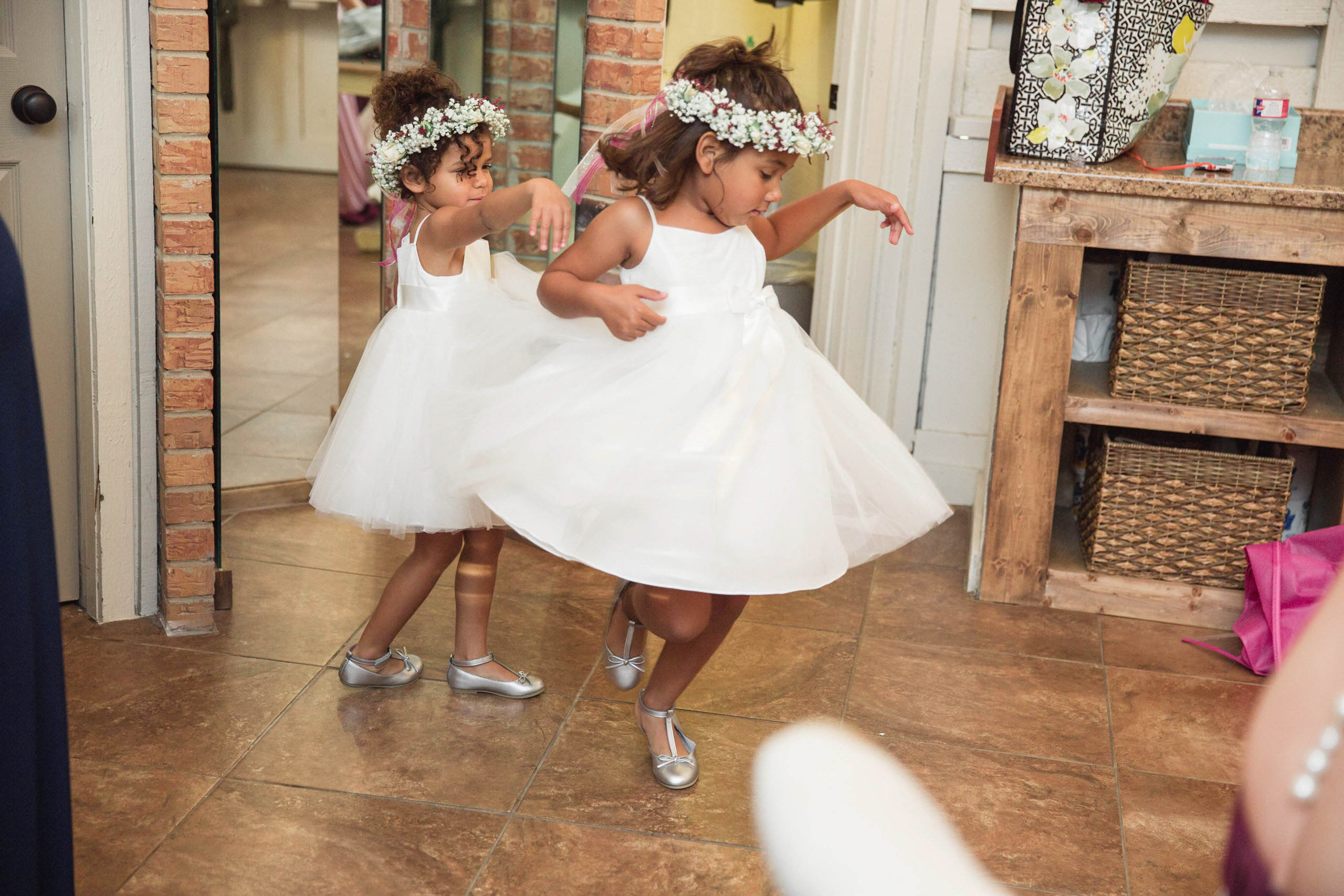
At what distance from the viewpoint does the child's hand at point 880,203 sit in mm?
2225

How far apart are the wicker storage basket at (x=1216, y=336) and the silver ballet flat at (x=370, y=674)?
5.72 ft

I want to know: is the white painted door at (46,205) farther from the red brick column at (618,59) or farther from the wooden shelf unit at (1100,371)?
the wooden shelf unit at (1100,371)

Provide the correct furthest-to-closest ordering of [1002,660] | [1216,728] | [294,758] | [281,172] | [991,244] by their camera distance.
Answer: [281,172]
[991,244]
[1002,660]
[1216,728]
[294,758]

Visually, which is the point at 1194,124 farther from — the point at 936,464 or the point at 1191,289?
the point at 936,464

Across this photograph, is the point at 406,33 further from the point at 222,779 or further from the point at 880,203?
the point at 222,779

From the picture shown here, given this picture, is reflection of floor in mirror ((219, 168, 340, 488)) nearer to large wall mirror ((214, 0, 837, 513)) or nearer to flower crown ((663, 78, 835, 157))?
large wall mirror ((214, 0, 837, 513))

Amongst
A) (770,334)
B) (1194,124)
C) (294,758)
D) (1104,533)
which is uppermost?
(1194,124)

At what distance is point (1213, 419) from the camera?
2.88m

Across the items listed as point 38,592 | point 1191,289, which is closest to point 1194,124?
point 1191,289

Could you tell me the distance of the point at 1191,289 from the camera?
9.32 feet

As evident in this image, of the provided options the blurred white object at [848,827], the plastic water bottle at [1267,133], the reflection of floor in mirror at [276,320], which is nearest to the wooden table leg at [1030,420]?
the plastic water bottle at [1267,133]

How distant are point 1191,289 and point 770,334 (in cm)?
129

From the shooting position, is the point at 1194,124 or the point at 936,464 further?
the point at 936,464

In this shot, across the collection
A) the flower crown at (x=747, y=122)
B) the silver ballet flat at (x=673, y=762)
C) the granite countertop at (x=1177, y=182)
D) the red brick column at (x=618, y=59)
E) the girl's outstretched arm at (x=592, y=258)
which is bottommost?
the silver ballet flat at (x=673, y=762)
